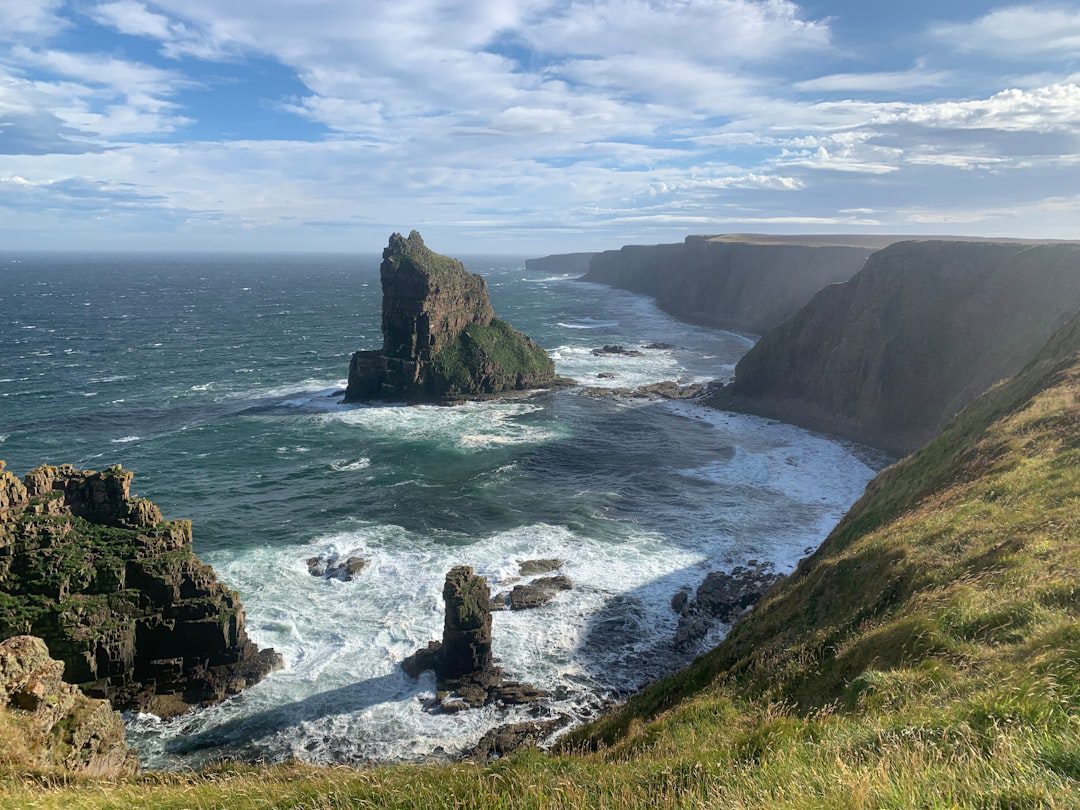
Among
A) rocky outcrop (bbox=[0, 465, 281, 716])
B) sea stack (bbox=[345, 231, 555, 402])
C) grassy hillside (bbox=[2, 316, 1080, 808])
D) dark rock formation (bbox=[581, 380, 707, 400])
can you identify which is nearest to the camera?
grassy hillside (bbox=[2, 316, 1080, 808])

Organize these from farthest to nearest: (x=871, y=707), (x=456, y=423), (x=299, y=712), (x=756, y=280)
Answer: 1. (x=756, y=280)
2. (x=456, y=423)
3. (x=299, y=712)
4. (x=871, y=707)

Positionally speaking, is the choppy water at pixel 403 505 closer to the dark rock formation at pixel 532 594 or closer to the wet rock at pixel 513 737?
the dark rock formation at pixel 532 594

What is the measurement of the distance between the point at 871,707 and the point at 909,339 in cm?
7138

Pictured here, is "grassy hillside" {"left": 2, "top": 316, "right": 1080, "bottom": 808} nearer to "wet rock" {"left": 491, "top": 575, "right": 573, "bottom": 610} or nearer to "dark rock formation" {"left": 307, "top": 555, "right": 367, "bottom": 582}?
"wet rock" {"left": 491, "top": 575, "right": 573, "bottom": 610}

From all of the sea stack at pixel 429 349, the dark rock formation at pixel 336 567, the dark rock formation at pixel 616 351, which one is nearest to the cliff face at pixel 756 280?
the dark rock formation at pixel 616 351

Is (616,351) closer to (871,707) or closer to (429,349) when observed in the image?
(429,349)

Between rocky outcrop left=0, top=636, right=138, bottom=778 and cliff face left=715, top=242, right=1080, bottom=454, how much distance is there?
6460 cm

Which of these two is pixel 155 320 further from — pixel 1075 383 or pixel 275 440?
pixel 1075 383

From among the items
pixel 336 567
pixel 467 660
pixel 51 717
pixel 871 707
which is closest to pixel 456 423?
pixel 336 567

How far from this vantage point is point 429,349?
86938 millimetres

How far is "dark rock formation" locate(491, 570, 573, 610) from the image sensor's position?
3741 centimetres

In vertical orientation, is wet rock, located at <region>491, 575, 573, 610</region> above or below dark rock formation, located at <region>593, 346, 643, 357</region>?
below

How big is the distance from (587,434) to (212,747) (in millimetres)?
47959

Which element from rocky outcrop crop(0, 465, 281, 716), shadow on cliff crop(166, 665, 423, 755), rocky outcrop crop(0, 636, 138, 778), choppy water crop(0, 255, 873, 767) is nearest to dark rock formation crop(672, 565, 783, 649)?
choppy water crop(0, 255, 873, 767)
